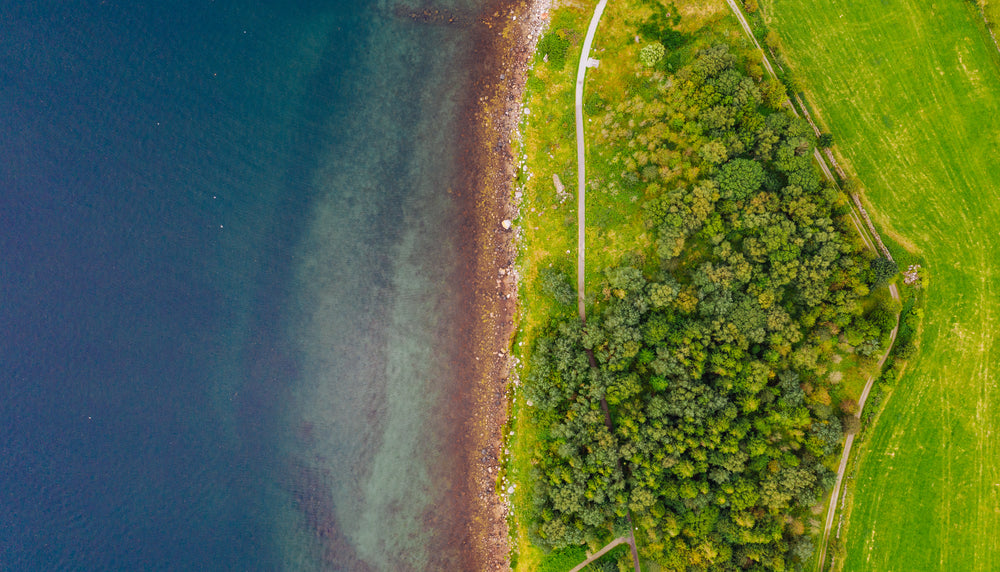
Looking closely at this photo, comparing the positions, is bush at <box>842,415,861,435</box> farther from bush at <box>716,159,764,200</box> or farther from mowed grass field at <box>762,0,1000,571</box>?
bush at <box>716,159,764,200</box>

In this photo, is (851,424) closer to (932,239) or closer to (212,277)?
(932,239)

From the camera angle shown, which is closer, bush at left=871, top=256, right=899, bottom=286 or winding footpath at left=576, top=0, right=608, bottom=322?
bush at left=871, top=256, right=899, bottom=286

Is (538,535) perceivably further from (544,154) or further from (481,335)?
(544,154)

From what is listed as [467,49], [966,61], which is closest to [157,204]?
[467,49]

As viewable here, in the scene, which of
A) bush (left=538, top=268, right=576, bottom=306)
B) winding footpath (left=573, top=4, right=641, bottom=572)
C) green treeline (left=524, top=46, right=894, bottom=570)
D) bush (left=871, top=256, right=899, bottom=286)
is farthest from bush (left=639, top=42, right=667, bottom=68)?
bush (left=871, top=256, right=899, bottom=286)

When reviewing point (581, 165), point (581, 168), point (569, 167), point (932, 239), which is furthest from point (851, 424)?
point (569, 167)
